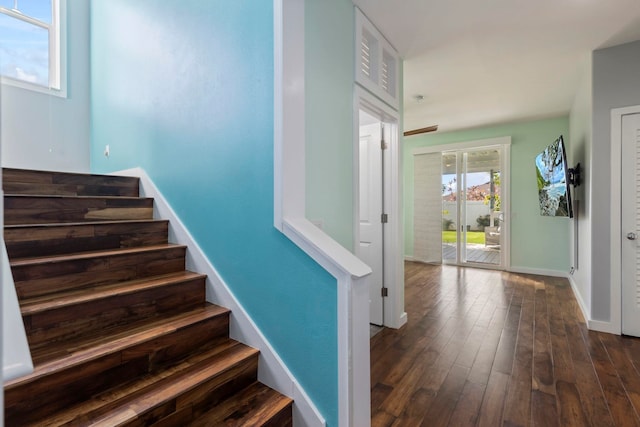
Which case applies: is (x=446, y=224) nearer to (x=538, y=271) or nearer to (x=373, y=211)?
(x=538, y=271)

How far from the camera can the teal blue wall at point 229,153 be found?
159cm

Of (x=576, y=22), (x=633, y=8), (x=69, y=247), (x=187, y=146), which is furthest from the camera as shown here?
(x=576, y=22)

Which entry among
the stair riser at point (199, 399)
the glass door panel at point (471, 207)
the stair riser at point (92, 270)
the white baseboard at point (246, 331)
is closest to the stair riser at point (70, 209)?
the white baseboard at point (246, 331)

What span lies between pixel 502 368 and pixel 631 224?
1.89 metres

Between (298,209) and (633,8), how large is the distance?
2966 millimetres

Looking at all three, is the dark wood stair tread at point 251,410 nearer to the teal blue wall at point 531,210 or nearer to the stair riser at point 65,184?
the stair riser at point 65,184

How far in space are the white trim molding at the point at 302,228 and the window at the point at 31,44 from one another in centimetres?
303

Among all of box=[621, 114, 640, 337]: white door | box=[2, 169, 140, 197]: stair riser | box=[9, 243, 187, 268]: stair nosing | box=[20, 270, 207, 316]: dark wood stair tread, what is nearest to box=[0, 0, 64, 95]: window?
box=[2, 169, 140, 197]: stair riser

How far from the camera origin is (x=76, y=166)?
135 inches

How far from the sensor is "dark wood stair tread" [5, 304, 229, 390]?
4.09 feet

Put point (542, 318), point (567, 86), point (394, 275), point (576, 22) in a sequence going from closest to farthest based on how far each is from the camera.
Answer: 1. point (576, 22)
2. point (394, 275)
3. point (542, 318)
4. point (567, 86)

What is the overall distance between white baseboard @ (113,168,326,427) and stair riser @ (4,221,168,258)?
15 centimetres

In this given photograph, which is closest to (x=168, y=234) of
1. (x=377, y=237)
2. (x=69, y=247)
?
(x=69, y=247)

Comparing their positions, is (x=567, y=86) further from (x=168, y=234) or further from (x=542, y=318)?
(x=168, y=234)
